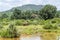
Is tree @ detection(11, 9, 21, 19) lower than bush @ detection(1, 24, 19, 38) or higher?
lower

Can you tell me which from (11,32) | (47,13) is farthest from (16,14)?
(11,32)

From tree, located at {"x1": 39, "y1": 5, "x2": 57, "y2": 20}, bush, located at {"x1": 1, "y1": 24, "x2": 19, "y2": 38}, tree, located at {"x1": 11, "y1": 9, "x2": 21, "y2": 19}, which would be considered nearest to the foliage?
tree, located at {"x1": 39, "y1": 5, "x2": 57, "y2": 20}

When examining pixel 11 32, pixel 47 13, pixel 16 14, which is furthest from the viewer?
pixel 16 14

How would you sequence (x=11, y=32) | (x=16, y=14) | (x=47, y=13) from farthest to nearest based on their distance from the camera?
1. (x=16, y=14)
2. (x=47, y=13)
3. (x=11, y=32)

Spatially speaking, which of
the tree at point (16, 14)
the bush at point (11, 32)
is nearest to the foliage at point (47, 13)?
the tree at point (16, 14)

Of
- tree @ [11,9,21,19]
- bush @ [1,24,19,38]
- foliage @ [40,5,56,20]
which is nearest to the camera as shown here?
bush @ [1,24,19,38]

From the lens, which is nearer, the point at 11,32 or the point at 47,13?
the point at 11,32

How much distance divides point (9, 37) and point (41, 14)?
36065mm

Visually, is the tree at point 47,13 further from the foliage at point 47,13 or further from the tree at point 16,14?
the tree at point 16,14

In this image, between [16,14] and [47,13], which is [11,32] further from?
[47,13]

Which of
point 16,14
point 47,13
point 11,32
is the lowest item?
point 16,14

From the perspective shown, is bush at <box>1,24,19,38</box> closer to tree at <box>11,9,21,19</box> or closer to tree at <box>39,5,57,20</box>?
tree at <box>11,9,21,19</box>

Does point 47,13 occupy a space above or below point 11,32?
below

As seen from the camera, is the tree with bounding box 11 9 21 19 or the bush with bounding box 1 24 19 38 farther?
the tree with bounding box 11 9 21 19
